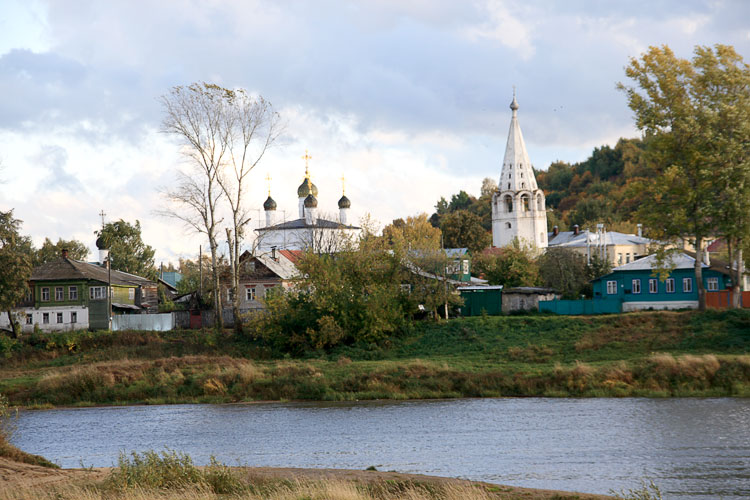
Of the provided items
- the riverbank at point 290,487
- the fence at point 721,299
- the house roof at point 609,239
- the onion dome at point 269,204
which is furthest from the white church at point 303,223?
the riverbank at point 290,487

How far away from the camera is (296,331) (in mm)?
50406

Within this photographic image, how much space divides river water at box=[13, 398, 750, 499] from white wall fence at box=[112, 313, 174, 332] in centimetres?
2263

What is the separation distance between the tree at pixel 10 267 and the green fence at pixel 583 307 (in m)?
33.7

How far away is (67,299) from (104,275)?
12.2ft

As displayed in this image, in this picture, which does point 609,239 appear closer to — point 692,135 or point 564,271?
point 564,271

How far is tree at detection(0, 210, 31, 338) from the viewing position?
53.5 meters

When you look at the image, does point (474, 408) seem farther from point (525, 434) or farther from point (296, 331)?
point (296, 331)

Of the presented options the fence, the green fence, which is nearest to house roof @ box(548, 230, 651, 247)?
the green fence

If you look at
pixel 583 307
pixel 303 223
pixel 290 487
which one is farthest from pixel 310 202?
pixel 290 487

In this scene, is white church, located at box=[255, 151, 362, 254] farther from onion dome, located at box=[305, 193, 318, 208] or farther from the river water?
the river water

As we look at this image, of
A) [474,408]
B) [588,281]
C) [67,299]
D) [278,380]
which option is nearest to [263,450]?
[474,408]

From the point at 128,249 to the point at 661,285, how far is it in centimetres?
5617

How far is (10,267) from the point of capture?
53.6 meters

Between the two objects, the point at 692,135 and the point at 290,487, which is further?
the point at 692,135
